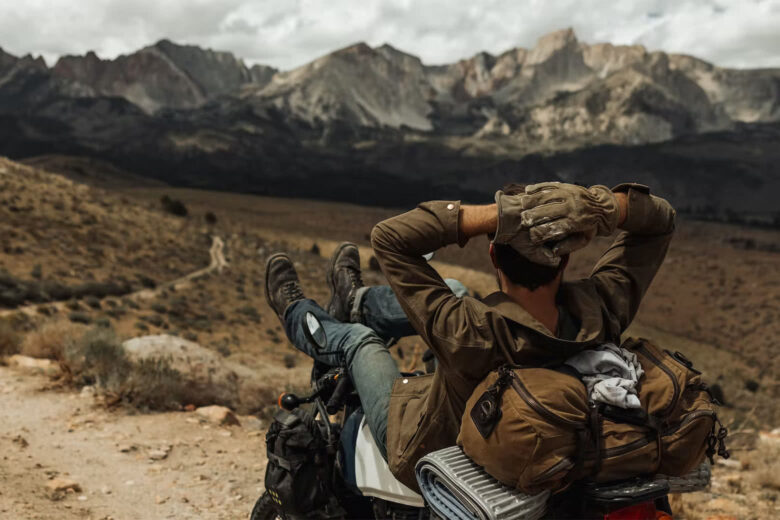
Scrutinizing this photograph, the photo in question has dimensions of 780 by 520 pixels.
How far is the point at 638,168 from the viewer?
150 metres

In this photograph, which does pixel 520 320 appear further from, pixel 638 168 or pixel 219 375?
pixel 638 168

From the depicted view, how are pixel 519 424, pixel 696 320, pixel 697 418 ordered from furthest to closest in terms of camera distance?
pixel 696 320 → pixel 697 418 → pixel 519 424

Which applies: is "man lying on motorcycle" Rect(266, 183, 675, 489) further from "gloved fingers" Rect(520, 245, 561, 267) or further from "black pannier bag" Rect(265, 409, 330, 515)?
"black pannier bag" Rect(265, 409, 330, 515)

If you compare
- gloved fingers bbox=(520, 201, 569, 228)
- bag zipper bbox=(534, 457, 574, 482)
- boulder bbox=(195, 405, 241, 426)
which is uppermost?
gloved fingers bbox=(520, 201, 569, 228)

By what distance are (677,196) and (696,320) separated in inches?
4465

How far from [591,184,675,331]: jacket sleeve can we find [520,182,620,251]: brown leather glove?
494mm

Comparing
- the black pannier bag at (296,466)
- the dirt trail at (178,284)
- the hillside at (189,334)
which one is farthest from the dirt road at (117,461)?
the dirt trail at (178,284)

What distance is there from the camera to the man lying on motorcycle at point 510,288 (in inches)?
84.0

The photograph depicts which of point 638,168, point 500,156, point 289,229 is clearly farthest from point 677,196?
point 289,229

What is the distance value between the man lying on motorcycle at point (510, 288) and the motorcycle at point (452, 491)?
9.2 inches

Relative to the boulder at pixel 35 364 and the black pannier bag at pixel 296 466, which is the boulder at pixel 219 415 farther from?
the black pannier bag at pixel 296 466

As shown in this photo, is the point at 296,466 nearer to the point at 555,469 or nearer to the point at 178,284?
the point at 555,469

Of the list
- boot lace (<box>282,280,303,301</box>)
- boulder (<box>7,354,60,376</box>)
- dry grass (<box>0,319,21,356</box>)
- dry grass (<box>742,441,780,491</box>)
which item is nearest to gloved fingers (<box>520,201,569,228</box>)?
boot lace (<box>282,280,303,301</box>)

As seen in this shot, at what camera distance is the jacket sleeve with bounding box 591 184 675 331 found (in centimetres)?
262
